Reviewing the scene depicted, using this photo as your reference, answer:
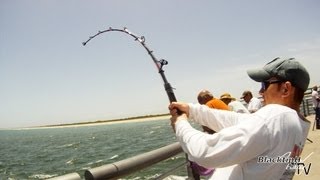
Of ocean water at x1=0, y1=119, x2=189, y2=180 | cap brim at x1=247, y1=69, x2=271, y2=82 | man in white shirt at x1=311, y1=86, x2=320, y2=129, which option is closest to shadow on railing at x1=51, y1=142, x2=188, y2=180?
ocean water at x1=0, y1=119, x2=189, y2=180

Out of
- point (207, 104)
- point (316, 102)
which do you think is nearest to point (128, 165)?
point (207, 104)

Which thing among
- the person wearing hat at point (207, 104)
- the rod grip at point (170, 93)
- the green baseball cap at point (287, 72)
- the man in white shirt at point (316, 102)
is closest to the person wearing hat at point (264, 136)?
the green baseball cap at point (287, 72)

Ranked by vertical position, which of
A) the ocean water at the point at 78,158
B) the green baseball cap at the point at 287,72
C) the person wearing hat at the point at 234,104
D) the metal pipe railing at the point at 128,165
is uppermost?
the green baseball cap at the point at 287,72

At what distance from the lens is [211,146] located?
6.01ft

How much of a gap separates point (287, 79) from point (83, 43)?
2375 mm

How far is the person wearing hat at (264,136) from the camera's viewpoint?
5.84 ft

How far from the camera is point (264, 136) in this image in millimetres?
1780

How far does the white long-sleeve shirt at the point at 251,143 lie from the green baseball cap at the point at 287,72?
19 centimetres

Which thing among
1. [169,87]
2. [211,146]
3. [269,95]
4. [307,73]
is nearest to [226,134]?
[211,146]

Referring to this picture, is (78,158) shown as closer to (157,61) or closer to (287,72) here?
(157,61)

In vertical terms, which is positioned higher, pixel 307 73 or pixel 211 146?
pixel 307 73

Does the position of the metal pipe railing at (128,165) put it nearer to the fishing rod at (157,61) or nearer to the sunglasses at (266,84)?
the fishing rod at (157,61)

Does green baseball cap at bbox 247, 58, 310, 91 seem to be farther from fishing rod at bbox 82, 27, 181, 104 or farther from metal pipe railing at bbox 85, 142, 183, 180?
metal pipe railing at bbox 85, 142, 183, 180

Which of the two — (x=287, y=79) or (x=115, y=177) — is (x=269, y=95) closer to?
(x=287, y=79)
